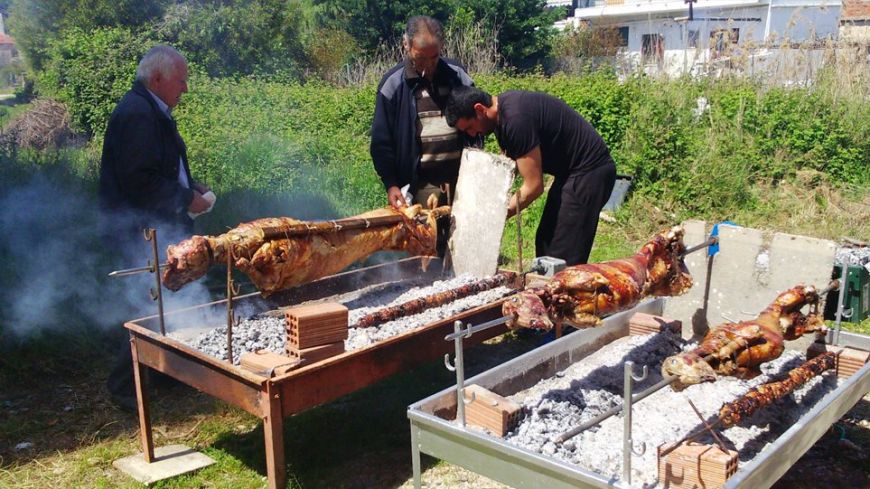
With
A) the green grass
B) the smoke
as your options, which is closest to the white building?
the smoke

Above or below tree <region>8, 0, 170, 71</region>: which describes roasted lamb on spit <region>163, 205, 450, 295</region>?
below

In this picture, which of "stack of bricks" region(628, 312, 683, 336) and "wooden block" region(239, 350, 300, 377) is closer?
"wooden block" region(239, 350, 300, 377)

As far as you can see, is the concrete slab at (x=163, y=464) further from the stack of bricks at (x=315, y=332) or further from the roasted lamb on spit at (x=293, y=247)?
the stack of bricks at (x=315, y=332)

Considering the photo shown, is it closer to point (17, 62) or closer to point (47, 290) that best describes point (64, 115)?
point (47, 290)

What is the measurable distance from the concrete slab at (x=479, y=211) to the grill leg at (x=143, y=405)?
233cm

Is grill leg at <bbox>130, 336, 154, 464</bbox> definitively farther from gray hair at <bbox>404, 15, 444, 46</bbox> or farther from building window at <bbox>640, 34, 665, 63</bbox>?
building window at <bbox>640, 34, 665, 63</bbox>

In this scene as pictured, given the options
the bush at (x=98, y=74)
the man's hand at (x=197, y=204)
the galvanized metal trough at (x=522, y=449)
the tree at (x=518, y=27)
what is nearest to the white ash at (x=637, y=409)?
the galvanized metal trough at (x=522, y=449)

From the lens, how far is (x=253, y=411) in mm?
3514

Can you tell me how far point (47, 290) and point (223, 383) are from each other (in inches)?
139

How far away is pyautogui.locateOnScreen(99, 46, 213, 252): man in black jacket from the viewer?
195 inches

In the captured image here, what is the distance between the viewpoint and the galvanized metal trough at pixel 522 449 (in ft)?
8.64

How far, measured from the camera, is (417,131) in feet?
18.7

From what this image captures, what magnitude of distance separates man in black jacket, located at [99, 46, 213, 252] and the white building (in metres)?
8.66

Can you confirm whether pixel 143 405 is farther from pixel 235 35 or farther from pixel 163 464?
pixel 235 35
